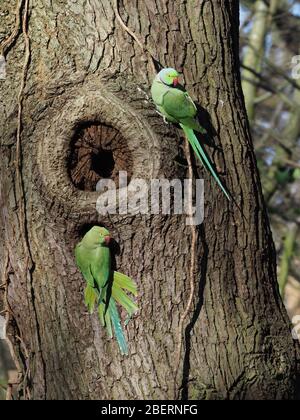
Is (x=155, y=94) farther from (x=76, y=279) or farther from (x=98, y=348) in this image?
(x=98, y=348)

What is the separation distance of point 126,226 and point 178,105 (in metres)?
0.37

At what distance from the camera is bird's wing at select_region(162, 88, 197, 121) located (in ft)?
5.99

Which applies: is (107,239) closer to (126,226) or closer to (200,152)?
Answer: (126,226)

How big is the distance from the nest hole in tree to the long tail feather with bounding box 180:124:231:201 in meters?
0.18

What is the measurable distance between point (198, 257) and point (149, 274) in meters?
0.15

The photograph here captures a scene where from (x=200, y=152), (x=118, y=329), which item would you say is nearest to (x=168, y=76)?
(x=200, y=152)

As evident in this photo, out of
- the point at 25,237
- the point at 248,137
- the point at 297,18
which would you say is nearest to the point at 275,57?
the point at 297,18

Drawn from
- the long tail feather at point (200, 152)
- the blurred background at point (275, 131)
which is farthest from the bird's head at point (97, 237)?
the blurred background at point (275, 131)

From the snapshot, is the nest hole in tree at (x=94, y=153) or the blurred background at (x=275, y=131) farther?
the blurred background at (x=275, y=131)

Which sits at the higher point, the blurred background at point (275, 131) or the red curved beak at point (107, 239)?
the blurred background at point (275, 131)

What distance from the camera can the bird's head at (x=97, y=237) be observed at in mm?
1814

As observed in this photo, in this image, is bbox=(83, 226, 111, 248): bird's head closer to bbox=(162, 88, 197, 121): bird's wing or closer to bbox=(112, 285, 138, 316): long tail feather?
bbox=(112, 285, 138, 316): long tail feather

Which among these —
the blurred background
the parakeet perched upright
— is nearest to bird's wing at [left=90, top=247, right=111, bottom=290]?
the parakeet perched upright

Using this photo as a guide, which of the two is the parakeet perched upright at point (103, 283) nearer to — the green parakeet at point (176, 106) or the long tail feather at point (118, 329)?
the long tail feather at point (118, 329)
